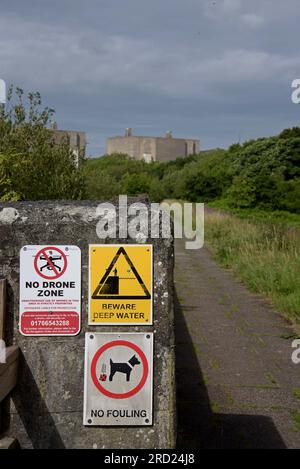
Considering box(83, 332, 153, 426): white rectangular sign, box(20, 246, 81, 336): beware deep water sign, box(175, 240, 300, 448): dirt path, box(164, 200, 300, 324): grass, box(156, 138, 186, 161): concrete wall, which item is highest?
box(156, 138, 186, 161): concrete wall

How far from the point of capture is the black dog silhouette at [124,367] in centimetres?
288

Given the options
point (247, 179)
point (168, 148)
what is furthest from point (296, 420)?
point (168, 148)

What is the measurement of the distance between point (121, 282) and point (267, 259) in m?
8.17

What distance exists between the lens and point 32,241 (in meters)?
2.85

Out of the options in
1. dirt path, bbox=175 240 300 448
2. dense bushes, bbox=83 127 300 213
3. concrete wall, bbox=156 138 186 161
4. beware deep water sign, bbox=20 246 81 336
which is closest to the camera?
beware deep water sign, bbox=20 246 81 336

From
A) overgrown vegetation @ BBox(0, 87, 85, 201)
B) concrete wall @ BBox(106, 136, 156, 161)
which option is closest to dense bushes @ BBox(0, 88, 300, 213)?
overgrown vegetation @ BBox(0, 87, 85, 201)

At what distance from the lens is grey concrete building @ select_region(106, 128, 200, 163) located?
4761 inches

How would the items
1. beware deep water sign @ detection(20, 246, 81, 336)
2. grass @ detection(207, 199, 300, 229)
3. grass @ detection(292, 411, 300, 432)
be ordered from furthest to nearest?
grass @ detection(207, 199, 300, 229) → grass @ detection(292, 411, 300, 432) → beware deep water sign @ detection(20, 246, 81, 336)

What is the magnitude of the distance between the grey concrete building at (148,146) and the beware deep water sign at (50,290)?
117 meters

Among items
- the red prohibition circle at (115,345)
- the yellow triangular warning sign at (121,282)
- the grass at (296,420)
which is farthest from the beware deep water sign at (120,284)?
the grass at (296,420)

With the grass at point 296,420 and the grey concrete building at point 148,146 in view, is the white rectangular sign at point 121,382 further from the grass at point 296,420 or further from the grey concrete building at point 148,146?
the grey concrete building at point 148,146

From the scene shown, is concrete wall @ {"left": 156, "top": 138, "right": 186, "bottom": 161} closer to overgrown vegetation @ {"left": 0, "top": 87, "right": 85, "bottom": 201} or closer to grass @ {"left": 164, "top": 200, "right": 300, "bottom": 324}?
grass @ {"left": 164, "top": 200, "right": 300, "bottom": 324}
